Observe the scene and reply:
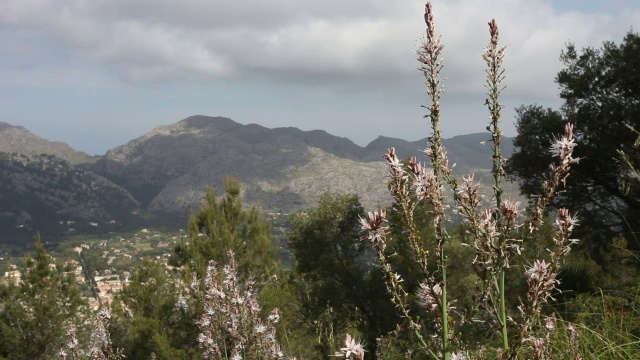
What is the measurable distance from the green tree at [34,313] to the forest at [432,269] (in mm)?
115

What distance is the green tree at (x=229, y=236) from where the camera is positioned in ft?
90.9

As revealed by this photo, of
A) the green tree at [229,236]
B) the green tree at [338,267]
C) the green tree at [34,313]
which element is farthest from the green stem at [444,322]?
the green tree at [34,313]

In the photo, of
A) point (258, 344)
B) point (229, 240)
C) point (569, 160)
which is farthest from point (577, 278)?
point (229, 240)

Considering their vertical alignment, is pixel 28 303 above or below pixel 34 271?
below

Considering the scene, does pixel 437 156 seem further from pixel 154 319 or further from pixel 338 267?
pixel 154 319

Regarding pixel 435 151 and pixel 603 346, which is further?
pixel 603 346

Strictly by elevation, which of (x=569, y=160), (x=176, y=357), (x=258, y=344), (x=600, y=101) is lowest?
(x=176, y=357)

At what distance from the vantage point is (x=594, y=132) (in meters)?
18.3

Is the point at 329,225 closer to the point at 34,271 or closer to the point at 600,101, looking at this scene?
the point at 600,101

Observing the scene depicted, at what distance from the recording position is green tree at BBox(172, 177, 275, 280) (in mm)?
27703

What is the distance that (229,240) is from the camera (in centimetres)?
2806

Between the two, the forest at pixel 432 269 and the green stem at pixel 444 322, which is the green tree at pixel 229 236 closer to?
the forest at pixel 432 269

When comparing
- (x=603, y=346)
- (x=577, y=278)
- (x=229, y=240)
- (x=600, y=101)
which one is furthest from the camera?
(x=229, y=240)

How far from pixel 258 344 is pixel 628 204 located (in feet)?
49.2
